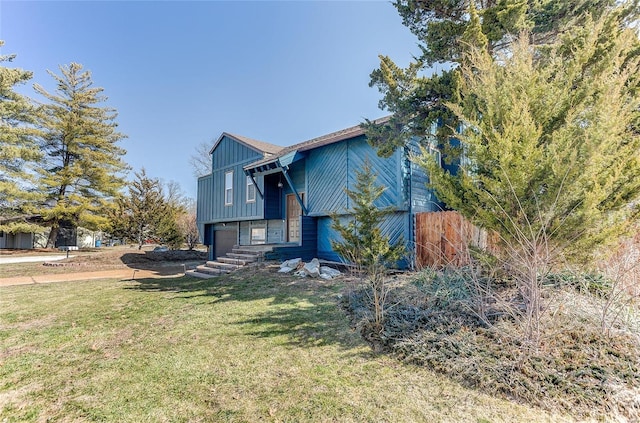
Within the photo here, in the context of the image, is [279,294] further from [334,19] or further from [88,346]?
[334,19]

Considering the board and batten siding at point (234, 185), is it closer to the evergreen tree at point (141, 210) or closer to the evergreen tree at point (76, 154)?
the evergreen tree at point (141, 210)

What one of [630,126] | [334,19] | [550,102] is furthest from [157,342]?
[334,19]

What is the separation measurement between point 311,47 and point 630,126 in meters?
10.7

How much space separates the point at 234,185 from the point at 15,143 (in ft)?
50.2

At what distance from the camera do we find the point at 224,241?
686 inches

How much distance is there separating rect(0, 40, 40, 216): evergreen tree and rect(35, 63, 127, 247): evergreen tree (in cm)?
93

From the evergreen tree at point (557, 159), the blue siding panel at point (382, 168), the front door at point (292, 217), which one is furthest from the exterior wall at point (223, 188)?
the evergreen tree at point (557, 159)

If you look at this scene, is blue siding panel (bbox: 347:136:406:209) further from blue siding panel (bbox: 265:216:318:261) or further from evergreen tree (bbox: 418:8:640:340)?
evergreen tree (bbox: 418:8:640:340)

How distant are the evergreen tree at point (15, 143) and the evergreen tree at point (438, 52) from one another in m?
21.6

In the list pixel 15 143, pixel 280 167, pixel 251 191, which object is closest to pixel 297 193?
pixel 280 167

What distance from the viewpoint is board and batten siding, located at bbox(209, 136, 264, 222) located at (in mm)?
14527

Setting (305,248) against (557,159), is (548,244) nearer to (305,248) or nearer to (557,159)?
(557,159)

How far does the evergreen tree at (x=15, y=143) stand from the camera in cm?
1623

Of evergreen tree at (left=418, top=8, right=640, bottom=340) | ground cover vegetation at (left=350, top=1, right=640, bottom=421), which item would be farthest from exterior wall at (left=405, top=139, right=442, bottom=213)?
evergreen tree at (left=418, top=8, right=640, bottom=340)
